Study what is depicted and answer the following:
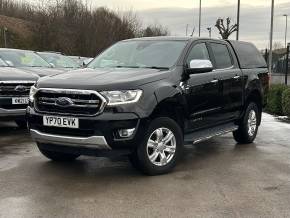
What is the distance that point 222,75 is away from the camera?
7410 millimetres

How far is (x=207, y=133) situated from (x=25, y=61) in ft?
18.4

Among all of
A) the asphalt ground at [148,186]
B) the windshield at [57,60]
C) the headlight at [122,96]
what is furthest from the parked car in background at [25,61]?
the headlight at [122,96]

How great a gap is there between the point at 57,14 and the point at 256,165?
37.0m

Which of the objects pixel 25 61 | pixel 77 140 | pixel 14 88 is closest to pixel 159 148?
pixel 77 140

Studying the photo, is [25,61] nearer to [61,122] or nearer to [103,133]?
[61,122]

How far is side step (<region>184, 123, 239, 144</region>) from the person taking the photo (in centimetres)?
666

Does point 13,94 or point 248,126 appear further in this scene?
point 13,94

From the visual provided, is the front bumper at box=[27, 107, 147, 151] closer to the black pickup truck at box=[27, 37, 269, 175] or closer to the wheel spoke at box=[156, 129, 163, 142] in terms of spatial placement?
the black pickup truck at box=[27, 37, 269, 175]

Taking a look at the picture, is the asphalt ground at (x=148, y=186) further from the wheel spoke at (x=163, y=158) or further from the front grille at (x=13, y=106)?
the front grille at (x=13, y=106)

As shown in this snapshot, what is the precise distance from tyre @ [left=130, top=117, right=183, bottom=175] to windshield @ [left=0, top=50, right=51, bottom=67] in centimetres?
558

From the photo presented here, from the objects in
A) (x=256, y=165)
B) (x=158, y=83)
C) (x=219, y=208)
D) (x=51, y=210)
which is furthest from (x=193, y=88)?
(x=51, y=210)

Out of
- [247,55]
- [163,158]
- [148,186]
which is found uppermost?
[247,55]

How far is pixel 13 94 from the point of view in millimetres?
8648

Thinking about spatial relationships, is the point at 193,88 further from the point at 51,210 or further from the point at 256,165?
the point at 51,210
